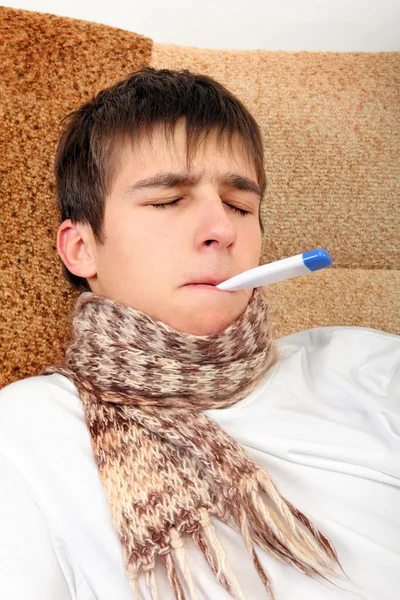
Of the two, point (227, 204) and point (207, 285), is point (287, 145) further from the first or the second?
point (207, 285)

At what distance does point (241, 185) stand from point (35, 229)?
38cm

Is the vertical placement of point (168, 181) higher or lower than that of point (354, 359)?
higher

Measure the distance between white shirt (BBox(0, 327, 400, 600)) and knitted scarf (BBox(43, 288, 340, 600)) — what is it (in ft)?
0.08

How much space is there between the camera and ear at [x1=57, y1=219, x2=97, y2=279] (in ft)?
3.13

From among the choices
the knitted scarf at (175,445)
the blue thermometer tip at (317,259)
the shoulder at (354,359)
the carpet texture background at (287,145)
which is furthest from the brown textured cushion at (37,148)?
the blue thermometer tip at (317,259)

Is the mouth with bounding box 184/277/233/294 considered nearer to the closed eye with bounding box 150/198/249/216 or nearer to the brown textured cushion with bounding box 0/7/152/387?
the closed eye with bounding box 150/198/249/216

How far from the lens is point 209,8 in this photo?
1362 mm

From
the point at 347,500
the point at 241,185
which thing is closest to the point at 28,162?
the point at 241,185

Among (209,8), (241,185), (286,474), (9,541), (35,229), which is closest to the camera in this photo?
(9,541)

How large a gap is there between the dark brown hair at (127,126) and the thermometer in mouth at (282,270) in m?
0.20

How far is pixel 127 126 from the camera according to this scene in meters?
0.92

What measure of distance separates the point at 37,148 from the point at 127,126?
0.80ft

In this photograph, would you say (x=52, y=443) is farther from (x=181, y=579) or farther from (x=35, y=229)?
(x=35, y=229)

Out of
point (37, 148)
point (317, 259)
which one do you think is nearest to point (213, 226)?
point (317, 259)
